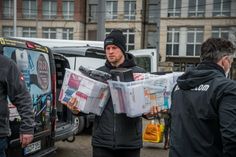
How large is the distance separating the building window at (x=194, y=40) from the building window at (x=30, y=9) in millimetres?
18530

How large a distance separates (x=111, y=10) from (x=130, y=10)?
2.31m

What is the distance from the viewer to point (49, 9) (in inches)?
1973

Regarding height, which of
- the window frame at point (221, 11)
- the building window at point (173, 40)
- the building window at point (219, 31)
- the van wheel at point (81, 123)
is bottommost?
the van wheel at point (81, 123)

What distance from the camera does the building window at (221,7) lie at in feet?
146

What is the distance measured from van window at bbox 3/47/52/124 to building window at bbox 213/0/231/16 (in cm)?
4082

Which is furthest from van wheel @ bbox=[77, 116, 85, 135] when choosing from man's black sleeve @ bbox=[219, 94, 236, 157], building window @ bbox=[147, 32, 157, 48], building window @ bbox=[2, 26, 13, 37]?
building window @ bbox=[2, 26, 13, 37]

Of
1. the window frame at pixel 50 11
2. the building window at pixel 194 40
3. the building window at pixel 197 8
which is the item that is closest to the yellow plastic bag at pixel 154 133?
the building window at pixel 194 40

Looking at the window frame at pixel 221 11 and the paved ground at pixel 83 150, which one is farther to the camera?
the window frame at pixel 221 11

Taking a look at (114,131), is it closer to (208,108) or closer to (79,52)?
(208,108)

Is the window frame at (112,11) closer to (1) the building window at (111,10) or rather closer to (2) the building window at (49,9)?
(1) the building window at (111,10)

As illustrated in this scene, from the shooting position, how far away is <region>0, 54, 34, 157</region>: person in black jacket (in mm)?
3838

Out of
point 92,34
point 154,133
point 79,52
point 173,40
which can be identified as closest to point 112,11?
point 92,34

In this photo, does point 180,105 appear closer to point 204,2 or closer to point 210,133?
point 210,133

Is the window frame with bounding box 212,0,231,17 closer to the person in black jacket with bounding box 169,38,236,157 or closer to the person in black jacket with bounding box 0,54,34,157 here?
the person in black jacket with bounding box 0,54,34,157
